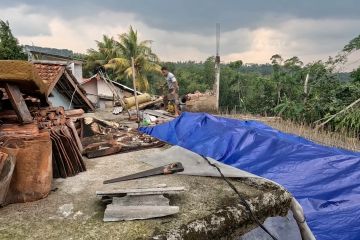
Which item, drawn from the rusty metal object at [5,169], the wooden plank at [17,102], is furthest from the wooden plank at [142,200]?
the wooden plank at [17,102]

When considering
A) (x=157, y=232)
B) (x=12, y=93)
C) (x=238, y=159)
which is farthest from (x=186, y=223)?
(x=238, y=159)

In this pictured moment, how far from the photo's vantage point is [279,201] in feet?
9.48

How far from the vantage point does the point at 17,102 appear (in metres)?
2.80

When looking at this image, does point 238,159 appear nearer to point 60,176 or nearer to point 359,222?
point 359,222

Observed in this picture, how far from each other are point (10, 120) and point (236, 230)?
2228 millimetres

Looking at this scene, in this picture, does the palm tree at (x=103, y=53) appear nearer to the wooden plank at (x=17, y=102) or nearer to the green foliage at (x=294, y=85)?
the green foliage at (x=294, y=85)

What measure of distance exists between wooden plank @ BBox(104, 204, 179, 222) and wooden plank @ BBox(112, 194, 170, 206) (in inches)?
2.8

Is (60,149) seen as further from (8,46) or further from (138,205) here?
(8,46)

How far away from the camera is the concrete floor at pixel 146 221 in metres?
2.15

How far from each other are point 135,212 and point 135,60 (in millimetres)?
26357

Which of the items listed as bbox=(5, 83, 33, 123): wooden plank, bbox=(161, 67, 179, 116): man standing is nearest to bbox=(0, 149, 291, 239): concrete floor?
bbox=(5, 83, 33, 123): wooden plank

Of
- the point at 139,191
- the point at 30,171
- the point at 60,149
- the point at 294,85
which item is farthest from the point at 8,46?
the point at 139,191

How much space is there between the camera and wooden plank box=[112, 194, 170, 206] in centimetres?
240

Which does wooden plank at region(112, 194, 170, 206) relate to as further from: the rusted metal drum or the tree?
the tree
